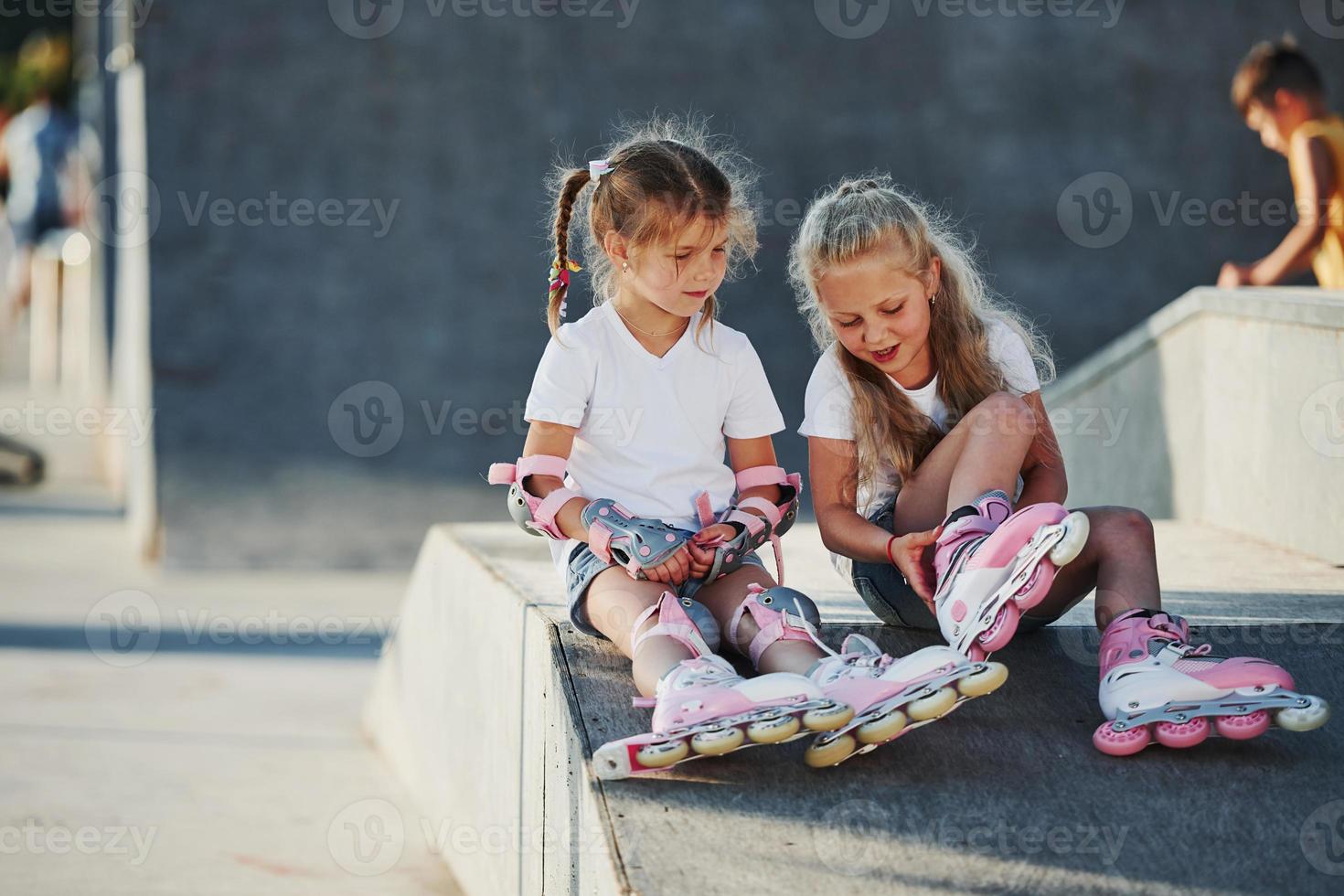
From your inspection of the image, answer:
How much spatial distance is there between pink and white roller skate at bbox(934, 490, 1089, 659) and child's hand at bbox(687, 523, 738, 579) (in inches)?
18.0

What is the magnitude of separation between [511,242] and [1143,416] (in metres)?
3.76

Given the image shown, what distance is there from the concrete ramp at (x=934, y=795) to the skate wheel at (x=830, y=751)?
50mm

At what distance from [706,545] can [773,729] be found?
25.4 inches

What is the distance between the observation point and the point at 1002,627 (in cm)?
272

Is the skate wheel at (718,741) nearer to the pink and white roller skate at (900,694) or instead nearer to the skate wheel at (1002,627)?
the pink and white roller skate at (900,694)

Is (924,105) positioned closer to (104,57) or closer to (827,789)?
(827,789)

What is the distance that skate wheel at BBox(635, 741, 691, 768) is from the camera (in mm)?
2518

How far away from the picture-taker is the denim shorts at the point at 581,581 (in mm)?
3072

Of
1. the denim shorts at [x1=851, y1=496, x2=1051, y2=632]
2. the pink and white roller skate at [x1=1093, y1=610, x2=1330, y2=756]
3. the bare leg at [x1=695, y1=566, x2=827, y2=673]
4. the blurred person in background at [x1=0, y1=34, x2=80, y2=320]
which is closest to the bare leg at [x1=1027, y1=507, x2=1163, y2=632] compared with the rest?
the pink and white roller skate at [x1=1093, y1=610, x2=1330, y2=756]

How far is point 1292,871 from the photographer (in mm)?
2361

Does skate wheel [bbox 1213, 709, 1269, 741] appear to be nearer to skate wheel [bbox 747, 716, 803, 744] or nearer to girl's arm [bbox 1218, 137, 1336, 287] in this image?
skate wheel [bbox 747, 716, 803, 744]

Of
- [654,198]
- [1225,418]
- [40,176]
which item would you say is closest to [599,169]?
[654,198]

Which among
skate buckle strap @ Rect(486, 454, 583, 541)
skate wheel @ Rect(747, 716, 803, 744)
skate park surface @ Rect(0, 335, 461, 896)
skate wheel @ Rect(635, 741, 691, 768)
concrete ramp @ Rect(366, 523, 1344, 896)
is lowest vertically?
skate park surface @ Rect(0, 335, 461, 896)

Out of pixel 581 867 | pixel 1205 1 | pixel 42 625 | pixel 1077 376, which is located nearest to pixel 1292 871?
pixel 581 867
